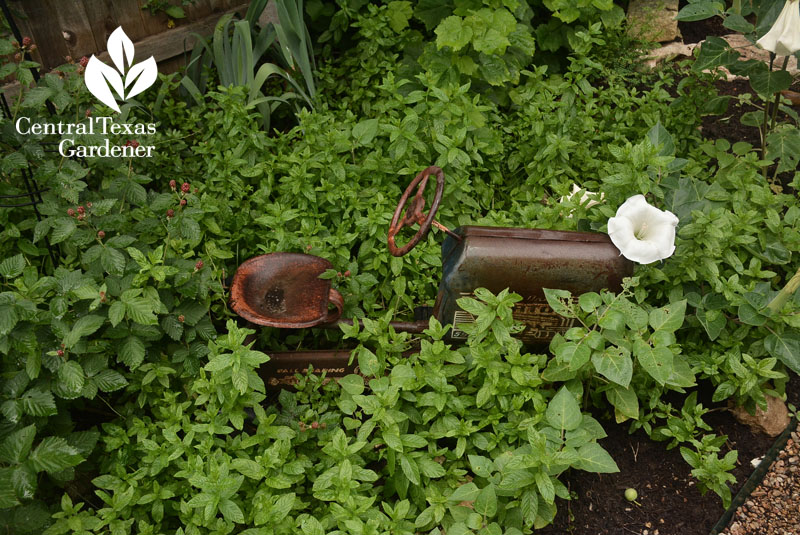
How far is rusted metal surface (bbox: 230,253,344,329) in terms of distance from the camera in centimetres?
264

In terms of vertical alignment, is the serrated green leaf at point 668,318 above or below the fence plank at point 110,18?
below

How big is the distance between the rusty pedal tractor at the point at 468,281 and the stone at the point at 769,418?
0.82m

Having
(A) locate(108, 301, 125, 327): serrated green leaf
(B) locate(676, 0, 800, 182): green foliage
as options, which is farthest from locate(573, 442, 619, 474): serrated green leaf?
(B) locate(676, 0, 800, 182): green foliage

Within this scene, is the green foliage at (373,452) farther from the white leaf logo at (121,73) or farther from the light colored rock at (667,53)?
the light colored rock at (667,53)

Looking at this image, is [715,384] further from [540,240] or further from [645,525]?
[540,240]

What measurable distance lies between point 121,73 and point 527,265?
287cm

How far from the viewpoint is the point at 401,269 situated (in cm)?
294

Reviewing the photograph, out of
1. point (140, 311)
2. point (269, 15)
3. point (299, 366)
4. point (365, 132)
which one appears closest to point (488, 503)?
point (299, 366)

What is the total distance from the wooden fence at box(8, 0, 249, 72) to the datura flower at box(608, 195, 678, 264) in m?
3.17

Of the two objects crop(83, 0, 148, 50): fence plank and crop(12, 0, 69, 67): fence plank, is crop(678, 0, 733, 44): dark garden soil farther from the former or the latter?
crop(12, 0, 69, 67): fence plank

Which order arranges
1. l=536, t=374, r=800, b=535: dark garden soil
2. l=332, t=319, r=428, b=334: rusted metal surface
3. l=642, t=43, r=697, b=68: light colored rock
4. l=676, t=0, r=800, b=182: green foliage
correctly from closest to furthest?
1. l=536, t=374, r=800, b=535: dark garden soil
2. l=332, t=319, r=428, b=334: rusted metal surface
3. l=676, t=0, r=800, b=182: green foliage
4. l=642, t=43, r=697, b=68: light colored rock

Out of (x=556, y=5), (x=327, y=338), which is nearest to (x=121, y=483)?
(x=327, y=338)

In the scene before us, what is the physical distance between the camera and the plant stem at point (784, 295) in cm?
241

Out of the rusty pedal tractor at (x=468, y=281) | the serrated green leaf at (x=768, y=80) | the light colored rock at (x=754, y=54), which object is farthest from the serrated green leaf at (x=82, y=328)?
the light colored rock at (x=754, y=54)
